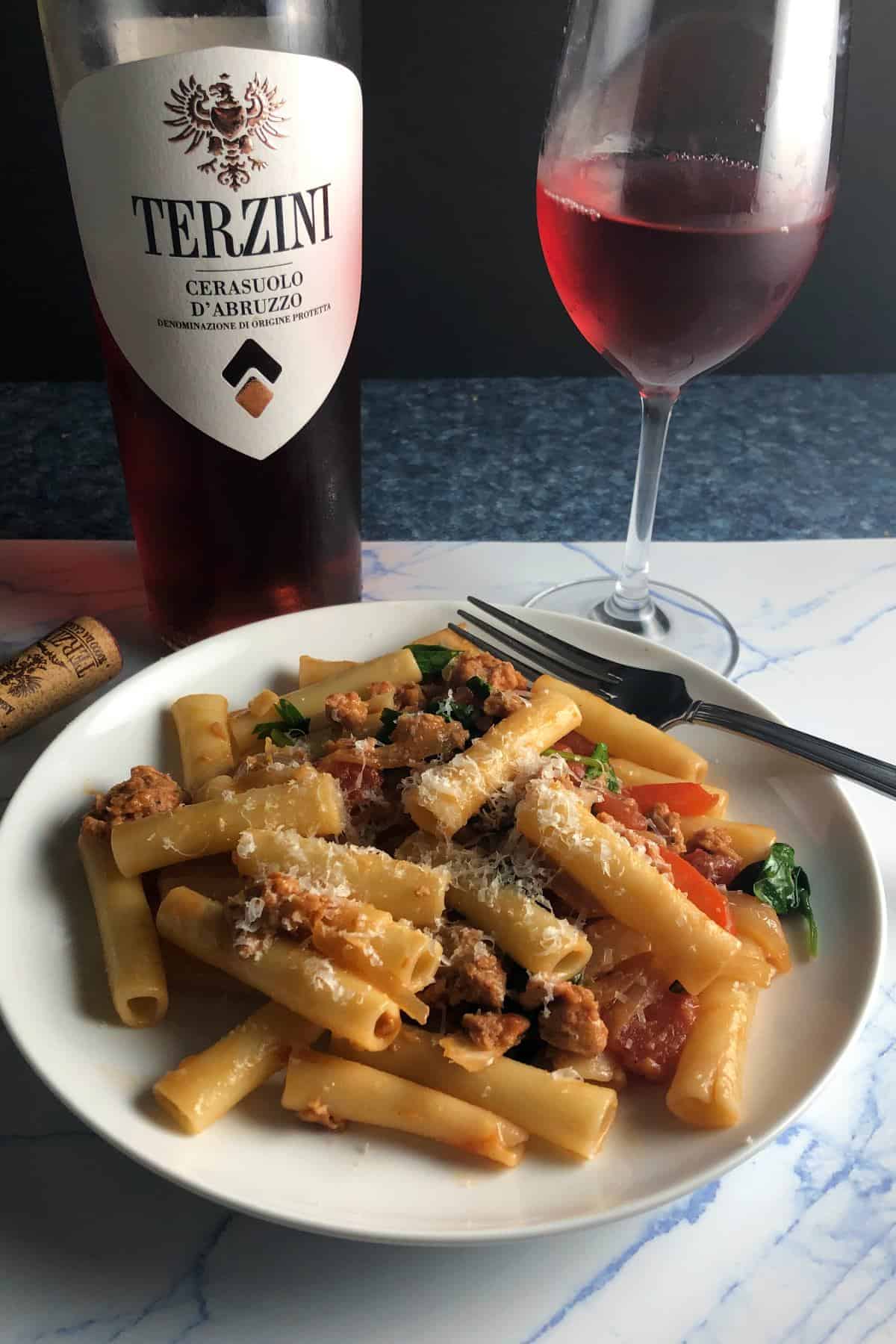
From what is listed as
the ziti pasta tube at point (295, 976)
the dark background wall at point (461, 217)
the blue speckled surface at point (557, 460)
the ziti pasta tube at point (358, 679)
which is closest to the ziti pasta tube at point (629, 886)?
the ziti pasta tube at point (295, 976)

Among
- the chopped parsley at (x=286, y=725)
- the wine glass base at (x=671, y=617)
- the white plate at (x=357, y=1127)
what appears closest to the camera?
the white plate at (x=357, y=1127)

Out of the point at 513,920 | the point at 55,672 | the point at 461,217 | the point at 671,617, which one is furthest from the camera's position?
the point at 461,217

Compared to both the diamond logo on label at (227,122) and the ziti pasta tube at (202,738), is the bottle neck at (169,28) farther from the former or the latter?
the ziti pasta tube at (202,738)

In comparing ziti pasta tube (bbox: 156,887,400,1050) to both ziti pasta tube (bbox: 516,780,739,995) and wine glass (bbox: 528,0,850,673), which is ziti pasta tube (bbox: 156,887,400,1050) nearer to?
ziti pasta tube (bbox: 516,780,739,995)

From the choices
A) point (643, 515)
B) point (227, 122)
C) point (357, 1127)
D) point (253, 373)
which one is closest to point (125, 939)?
point (357, 1127)

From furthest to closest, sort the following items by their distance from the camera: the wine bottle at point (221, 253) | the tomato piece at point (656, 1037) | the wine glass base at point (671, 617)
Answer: the wine glass base at point (671, 617)
the wine bottle at point (221, 253)
the tomato piece at point (656, 1037)

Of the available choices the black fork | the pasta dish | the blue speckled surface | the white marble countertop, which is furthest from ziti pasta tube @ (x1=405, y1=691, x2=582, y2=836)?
the blue speckled surface

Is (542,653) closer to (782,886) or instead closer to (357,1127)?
(782,886)
